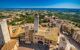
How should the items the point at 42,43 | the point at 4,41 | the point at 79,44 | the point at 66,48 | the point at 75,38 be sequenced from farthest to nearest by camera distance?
1. the point at 75,38
2. the point at 79,44
3. the point at 42,43
4. the point at 4,41
5. the point at 66,48

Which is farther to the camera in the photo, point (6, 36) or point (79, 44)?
point (79, 44)

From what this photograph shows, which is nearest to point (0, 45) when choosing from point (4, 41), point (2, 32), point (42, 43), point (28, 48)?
point (4, 41)

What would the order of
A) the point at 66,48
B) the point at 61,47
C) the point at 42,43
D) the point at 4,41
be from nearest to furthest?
the point at 66,48 → the point at 61,47 → the point at 4,41 → the point at 42,43

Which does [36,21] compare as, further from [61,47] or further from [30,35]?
[61,47]

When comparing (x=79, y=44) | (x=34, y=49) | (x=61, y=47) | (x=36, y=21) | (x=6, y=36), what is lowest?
(x=79, y=44)

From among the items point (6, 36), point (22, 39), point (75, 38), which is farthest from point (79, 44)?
point (6, 36)

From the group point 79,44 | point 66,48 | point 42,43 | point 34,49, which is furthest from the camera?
point 79,44

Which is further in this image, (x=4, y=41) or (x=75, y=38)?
(x=75, y=38)

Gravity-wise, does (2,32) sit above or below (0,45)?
above

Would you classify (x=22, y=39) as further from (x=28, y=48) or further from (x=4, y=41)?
(x=4, y=41)
